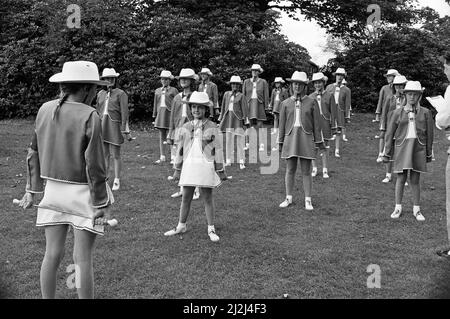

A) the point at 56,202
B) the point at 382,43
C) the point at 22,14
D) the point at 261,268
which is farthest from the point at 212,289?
the point at 382,43

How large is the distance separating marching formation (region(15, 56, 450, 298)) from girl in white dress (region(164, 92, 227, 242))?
1 cm

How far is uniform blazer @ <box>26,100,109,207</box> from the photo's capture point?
362cm

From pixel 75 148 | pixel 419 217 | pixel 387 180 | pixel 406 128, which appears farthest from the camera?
pixel 387 180

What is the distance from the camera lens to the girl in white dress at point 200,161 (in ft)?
20.3

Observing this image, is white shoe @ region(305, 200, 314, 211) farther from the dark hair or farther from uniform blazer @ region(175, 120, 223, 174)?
the dark hair

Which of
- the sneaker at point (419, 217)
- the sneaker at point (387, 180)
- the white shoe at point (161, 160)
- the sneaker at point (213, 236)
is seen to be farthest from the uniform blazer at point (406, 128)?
the white shoe at point (161, 160)

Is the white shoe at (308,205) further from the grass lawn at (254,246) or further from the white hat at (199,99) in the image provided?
the white hat at (199,99)

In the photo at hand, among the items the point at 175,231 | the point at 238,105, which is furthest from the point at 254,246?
the point at 238,105

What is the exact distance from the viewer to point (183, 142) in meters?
6.61

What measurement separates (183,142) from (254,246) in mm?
1705

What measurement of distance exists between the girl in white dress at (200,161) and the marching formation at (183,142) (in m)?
Answer: 0.01

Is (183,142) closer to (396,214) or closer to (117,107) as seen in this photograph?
(117,107)
